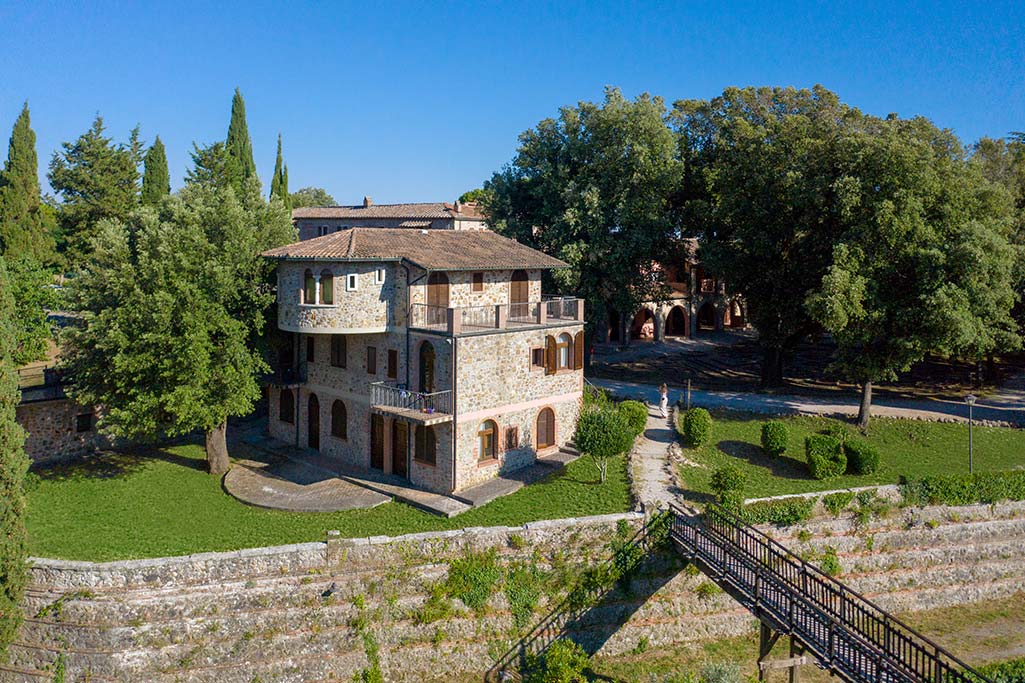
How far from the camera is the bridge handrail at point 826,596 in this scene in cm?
1509

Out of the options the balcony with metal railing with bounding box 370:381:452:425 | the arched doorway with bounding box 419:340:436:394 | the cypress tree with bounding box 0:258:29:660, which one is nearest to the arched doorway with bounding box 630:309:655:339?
the arched doorway with bounding box 419:340:436:394

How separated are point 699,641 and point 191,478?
1836 cm

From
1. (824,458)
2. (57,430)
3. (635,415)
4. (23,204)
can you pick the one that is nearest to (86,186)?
(23,204)

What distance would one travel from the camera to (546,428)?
27.3 m

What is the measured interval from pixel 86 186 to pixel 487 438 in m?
33.5

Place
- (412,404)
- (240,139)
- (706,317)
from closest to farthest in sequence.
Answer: (412,404) < (240,139) < (706,317)

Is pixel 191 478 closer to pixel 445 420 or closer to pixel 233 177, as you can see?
pixel 445 420

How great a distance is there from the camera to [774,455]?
2797 centimetres

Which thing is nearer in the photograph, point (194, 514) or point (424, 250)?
point (194, 514)

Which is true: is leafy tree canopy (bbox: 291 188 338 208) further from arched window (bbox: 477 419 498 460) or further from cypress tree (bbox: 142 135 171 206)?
arched window (bbox: 477 419 498 460)

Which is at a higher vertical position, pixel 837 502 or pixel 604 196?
pixel 604 196

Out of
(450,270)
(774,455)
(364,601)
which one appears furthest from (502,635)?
(774,455)

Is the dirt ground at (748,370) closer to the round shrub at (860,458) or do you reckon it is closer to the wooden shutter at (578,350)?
the round shrub at (860,458)

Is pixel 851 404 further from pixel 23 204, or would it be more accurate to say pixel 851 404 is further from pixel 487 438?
pixel 23 204
